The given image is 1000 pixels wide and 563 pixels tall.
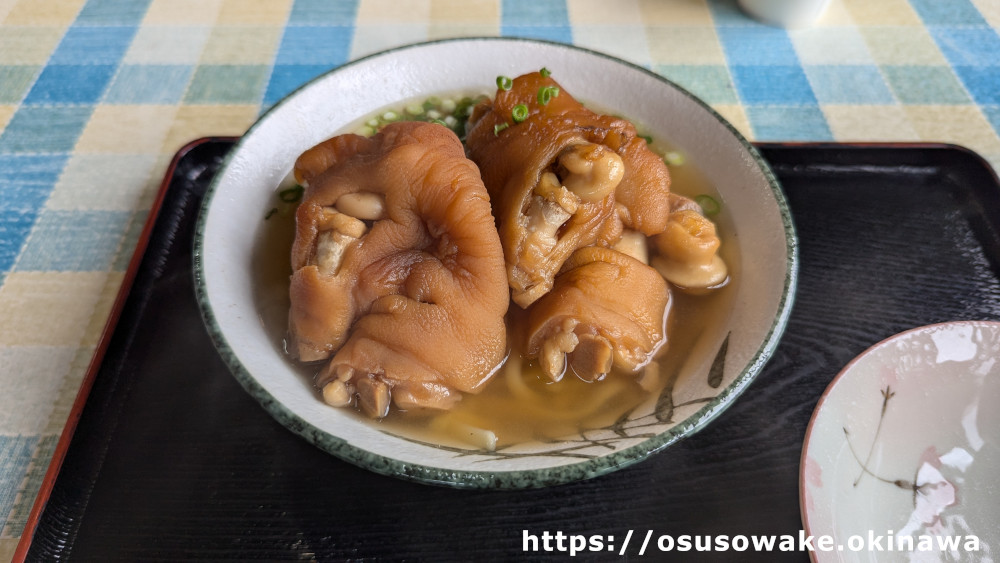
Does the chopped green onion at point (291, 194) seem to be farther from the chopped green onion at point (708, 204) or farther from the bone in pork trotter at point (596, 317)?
the chopped green onion at point (708, 204)

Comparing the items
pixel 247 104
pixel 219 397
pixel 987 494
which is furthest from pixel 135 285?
pixel 987 494

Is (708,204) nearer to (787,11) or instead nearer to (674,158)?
(674,158)

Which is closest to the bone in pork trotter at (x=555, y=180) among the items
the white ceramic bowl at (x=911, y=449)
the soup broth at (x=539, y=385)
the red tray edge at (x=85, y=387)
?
the soup broth at (x=539, y=385)

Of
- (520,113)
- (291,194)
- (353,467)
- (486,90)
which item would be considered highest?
(520,113)

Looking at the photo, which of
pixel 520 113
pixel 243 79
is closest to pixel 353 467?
pixel 520 113

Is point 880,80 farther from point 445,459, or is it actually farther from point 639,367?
point 445,459

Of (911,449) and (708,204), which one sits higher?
(708,204)
